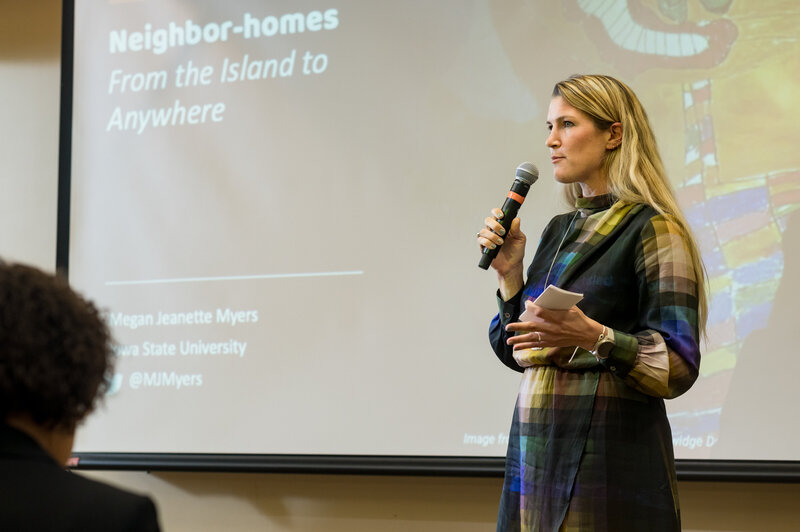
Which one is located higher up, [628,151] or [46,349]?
[628,151]

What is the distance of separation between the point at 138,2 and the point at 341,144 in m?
1.11

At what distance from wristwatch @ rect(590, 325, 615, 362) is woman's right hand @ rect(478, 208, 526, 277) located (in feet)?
1.09

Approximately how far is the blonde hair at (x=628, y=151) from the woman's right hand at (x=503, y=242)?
0.22 m

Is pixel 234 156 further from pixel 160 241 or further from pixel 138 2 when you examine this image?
pixel 138 2

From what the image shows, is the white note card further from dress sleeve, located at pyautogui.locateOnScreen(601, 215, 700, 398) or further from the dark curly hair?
the dark curly hair

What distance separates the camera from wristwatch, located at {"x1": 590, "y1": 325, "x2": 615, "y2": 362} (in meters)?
1.57

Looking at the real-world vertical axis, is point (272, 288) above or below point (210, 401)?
above

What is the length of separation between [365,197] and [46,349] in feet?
7.96

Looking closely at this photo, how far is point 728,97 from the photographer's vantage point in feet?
9.29

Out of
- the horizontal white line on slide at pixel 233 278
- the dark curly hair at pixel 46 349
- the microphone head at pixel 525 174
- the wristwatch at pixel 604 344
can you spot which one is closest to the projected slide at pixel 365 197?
the horizontal white line on slide at pixel 233 278

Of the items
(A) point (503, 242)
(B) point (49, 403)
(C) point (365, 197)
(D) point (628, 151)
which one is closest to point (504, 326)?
(A) point (503, 242)

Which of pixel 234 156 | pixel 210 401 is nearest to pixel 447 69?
pixel 234 156

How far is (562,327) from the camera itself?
1.56m

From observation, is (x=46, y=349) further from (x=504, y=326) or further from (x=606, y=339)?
(x=504, y=326)
